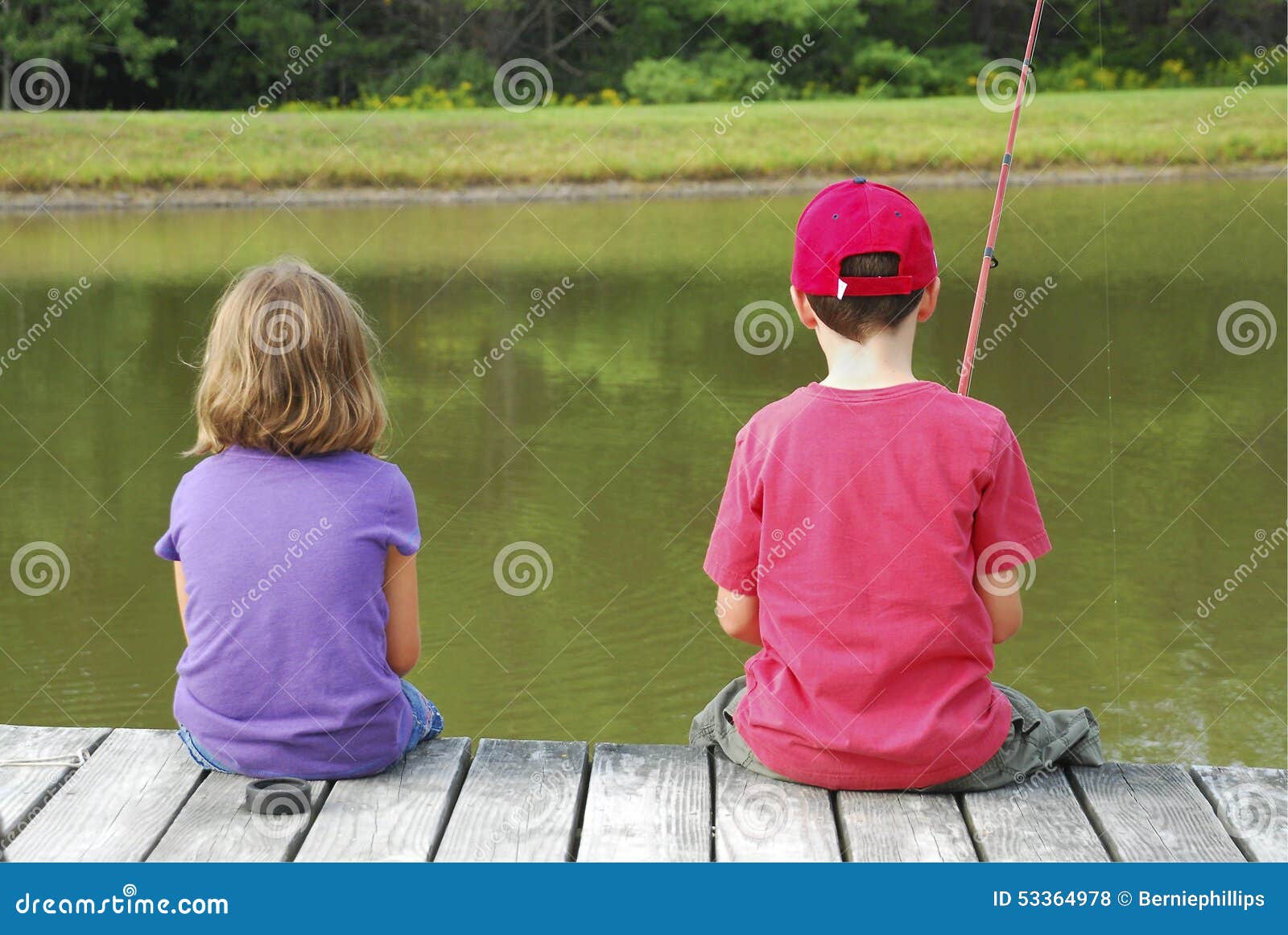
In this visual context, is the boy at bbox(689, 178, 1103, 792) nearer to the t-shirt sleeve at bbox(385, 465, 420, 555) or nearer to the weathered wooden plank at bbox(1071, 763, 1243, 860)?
the weathered wooden plank at bbox(1071, 763, 1243, 860)

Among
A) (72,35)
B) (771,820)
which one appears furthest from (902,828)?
(72,35)

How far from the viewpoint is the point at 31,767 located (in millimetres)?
2018

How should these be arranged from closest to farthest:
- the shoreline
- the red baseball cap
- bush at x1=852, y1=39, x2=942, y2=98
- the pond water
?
1. the red baseball cap
2. the pond water
3. the shoreline
4. bush at x1=852, y1=39, x2=942, y2=98

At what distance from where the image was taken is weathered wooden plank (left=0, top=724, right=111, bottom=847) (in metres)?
1.90

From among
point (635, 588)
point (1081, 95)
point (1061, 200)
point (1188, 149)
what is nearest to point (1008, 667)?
point (635, 588)

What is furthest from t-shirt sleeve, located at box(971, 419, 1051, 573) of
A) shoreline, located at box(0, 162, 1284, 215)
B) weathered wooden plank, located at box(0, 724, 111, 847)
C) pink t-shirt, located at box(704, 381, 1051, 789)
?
shoreline, located at box(0, 162, 1284, 215)

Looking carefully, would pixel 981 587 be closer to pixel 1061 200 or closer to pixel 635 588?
Result: pixel 635 588

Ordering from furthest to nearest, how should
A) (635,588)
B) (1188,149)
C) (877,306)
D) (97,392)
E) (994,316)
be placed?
(1188,149) → (994,316) → (97,392) → (635,588) → (877,306)

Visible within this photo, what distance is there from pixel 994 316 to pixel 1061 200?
5.39 metres

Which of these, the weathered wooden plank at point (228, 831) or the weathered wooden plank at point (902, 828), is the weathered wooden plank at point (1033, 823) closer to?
the weathered wooden plank at point (902, 828)

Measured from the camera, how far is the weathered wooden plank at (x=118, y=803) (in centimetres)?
180

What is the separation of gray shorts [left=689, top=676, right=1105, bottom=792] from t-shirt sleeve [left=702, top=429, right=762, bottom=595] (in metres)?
0.23

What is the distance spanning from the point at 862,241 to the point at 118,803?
1.15m

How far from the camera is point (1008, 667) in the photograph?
335cm
